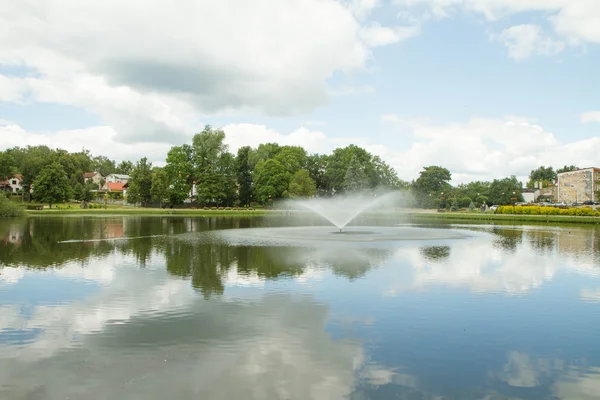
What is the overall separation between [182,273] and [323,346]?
10.4 meters

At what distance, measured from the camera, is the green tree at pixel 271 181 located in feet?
313

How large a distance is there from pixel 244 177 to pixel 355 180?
26.8 m

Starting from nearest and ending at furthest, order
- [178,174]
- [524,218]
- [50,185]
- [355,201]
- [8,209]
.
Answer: [8,209] < [524,218] < [50,185] < [355,201] < [178,174]

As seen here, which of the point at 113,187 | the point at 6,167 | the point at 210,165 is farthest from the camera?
the point at 113,187

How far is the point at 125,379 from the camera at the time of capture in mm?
8523

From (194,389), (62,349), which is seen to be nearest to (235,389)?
(194,389)

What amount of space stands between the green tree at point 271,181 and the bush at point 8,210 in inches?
1788

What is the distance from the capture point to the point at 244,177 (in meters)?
106

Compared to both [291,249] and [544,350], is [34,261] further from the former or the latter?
[544,350]

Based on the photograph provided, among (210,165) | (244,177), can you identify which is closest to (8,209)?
(210,165)

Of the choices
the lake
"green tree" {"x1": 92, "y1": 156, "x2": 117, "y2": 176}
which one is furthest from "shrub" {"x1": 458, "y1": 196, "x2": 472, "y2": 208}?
"green tree" {"x1": 92, "y1": 156, "x2": 117, "y2": 176}

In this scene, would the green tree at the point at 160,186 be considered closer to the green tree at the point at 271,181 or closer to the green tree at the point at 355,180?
the green tree at the point at 271,181

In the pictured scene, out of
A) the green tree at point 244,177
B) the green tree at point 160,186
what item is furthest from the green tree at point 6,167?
the green tree at point 244,177

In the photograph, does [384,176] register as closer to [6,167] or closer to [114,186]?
[114,186]
